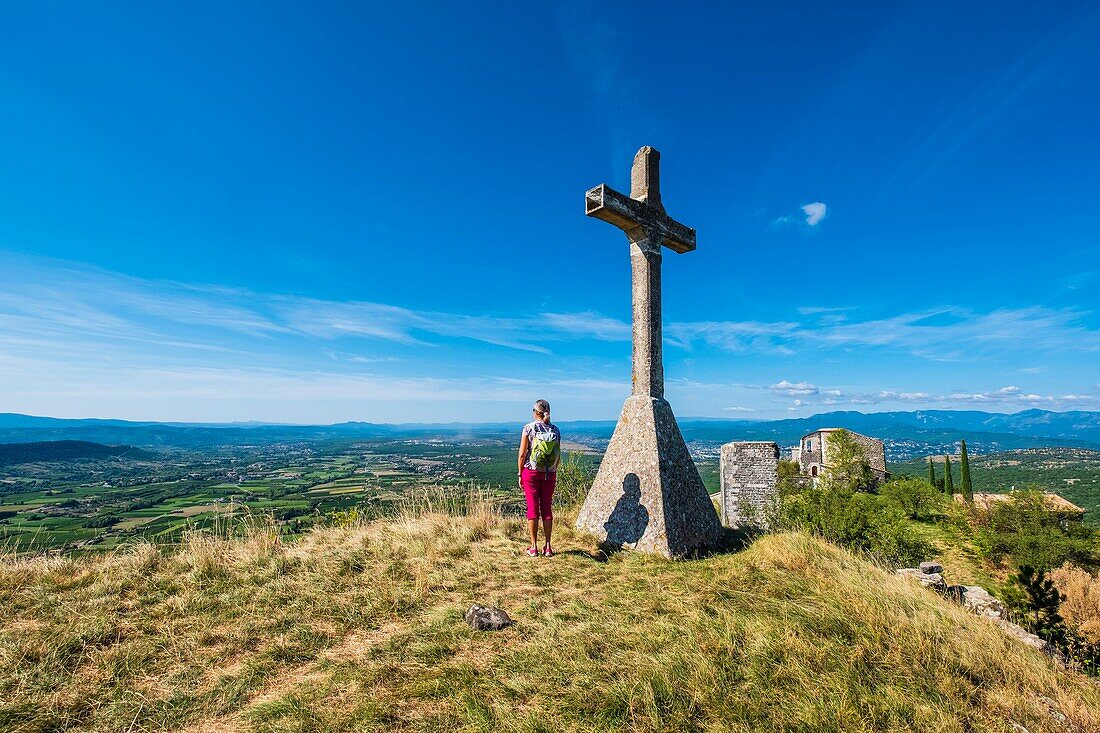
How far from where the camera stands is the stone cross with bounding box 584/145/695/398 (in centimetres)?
699

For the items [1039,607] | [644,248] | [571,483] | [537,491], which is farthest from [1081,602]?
[537,491]

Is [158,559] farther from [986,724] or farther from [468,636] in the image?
[986,724]

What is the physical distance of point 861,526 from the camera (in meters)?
7.17

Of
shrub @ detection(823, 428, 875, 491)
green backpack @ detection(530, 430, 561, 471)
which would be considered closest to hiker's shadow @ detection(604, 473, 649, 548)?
green backpack @ detection(530, 430, 561, 471)

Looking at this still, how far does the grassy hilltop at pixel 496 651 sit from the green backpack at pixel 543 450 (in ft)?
4.40

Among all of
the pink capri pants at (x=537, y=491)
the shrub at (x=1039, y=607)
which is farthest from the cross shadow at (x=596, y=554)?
the shrub at (x=1039, y=607)

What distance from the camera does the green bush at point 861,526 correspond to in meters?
7.01

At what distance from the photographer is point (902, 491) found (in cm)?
1659

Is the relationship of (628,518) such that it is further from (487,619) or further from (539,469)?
(487,619)

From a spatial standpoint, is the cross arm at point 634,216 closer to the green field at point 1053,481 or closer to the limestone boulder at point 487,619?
the limestone boulder at point 487,619

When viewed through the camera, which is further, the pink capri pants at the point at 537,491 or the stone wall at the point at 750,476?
the stone wall at the point at 750,476

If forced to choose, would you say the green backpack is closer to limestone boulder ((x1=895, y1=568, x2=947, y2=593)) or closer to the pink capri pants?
the pink capri pants

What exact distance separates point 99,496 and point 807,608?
56.1 meters

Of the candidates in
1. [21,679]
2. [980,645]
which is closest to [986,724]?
[980,645]
